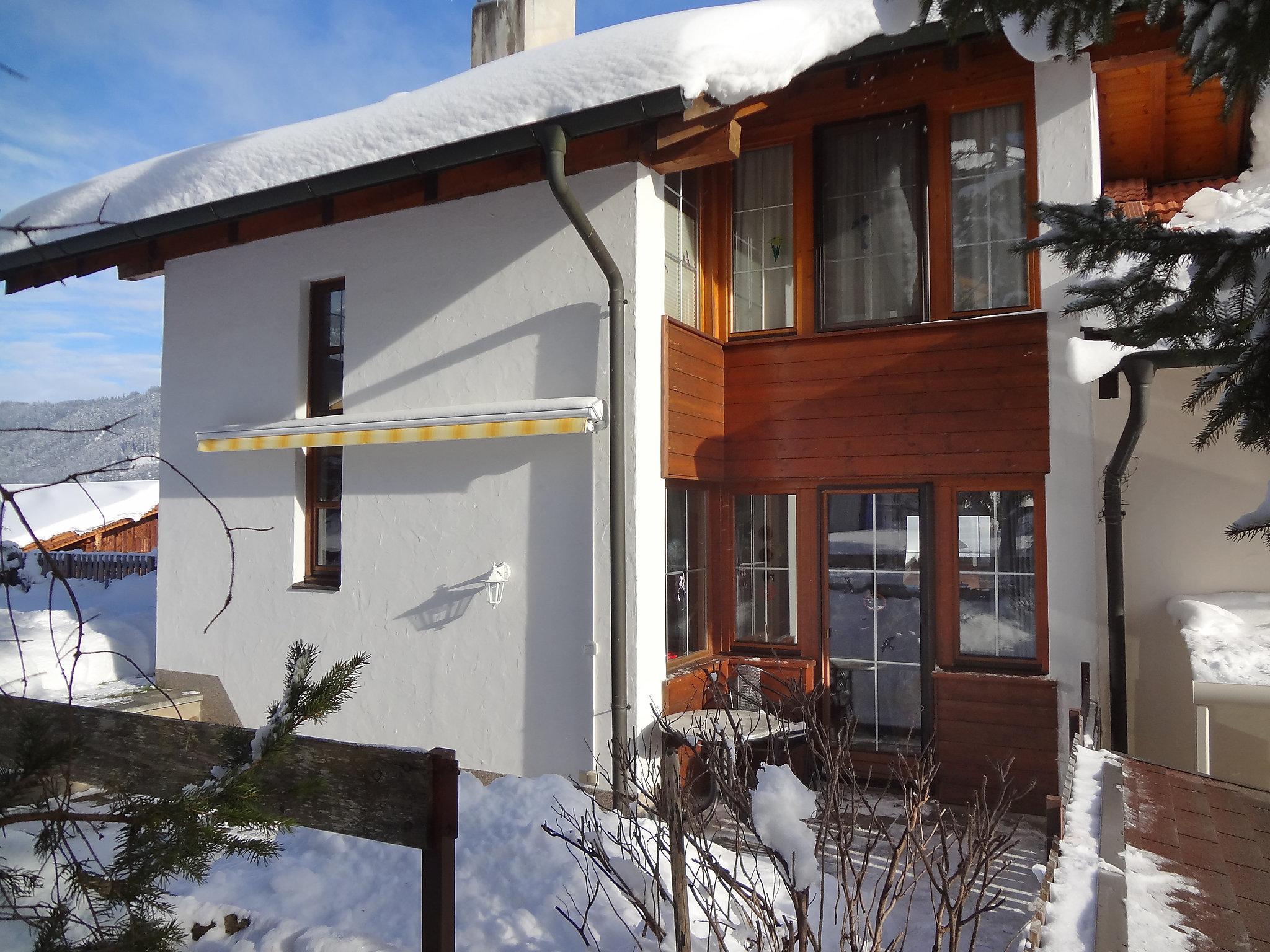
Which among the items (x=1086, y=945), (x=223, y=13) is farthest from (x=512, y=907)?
(x=223, y=13)

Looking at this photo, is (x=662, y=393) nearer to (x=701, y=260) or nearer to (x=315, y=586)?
(x=701, y=260)

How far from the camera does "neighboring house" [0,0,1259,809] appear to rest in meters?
6.74

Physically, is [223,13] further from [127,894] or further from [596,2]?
[596,2]

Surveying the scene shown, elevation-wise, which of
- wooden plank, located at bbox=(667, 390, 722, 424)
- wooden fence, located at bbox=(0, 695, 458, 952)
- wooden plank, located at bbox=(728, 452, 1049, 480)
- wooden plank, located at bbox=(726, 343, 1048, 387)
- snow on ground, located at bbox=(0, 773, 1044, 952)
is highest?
wooden plank, located at bbox=(726, 343, 1048, 387)

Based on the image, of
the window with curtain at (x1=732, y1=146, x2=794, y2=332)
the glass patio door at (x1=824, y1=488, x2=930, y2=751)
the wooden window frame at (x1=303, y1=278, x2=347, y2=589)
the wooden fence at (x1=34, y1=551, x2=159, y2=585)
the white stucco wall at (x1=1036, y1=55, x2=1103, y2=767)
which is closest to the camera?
the white stucco wall at (x1=1036, y1=55, x2=1103, y2=767)

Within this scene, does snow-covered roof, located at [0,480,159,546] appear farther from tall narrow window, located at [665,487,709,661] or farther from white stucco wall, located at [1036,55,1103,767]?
white stucco wall, located at [1036,55,1103,767]

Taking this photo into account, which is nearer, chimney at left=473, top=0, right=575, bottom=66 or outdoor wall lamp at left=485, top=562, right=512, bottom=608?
outdoor wall lamp at left=485, top=562, right=512, bottom=608

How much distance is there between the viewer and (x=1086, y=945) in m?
3.20

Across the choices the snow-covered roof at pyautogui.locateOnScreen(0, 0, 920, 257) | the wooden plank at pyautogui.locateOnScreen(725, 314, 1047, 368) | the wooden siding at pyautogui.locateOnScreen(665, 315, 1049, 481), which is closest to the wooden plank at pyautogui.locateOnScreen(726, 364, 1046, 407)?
the wooden siding at pyautogui.locateOnScreen(665, 315, 1049, 481)

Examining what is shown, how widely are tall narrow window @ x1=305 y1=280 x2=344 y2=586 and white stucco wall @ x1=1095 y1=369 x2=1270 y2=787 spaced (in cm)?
676

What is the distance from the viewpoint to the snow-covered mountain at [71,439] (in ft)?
5.99

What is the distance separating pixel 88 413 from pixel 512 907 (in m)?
3.24

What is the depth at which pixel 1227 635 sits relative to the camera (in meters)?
6.49

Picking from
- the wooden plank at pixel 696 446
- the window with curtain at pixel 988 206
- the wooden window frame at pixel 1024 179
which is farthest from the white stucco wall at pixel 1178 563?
the wooden plank at pixel 696 446
